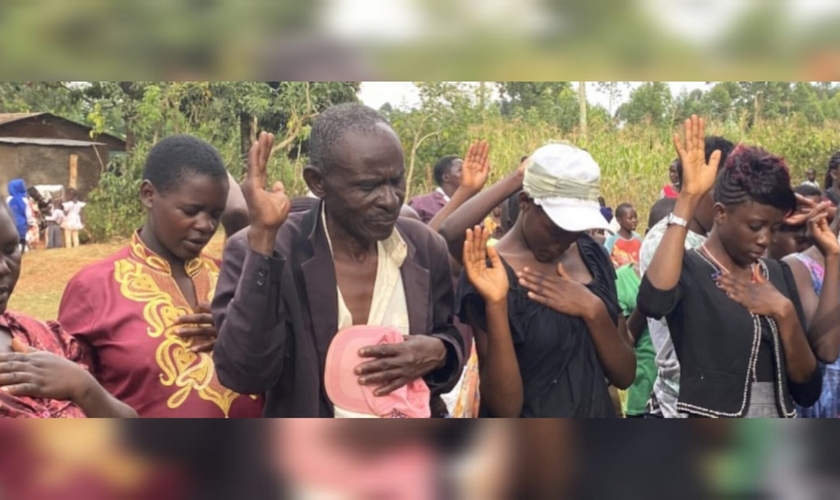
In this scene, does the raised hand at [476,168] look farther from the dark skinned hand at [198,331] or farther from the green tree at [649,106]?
the dark skinned hand at [198,331]

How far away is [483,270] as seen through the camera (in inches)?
76.9

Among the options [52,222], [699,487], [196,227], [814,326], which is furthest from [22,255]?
[814,326]

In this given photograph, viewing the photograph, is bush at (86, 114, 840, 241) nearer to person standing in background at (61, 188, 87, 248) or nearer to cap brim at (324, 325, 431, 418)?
person standing in background at (61, 188, 87, 248)

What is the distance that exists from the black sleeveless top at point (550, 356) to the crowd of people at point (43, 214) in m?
0.73

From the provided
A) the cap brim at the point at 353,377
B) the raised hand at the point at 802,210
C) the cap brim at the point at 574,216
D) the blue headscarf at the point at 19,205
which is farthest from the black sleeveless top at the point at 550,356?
the blue headscarf at the point at 19,205

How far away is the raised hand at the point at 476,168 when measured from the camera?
2.28 m

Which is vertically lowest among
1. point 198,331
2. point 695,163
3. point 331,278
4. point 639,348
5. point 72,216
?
point 639,348

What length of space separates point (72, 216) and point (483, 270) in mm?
744

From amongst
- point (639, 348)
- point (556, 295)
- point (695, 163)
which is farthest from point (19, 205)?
point (639, 348)

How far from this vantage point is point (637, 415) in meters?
2.46

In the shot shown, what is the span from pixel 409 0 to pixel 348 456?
76 centimetres

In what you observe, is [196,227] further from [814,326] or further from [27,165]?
[814,326]

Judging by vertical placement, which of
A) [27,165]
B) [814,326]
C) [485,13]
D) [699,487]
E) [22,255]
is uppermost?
[485,13]

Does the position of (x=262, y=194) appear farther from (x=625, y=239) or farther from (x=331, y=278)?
(x=625, y=239)
